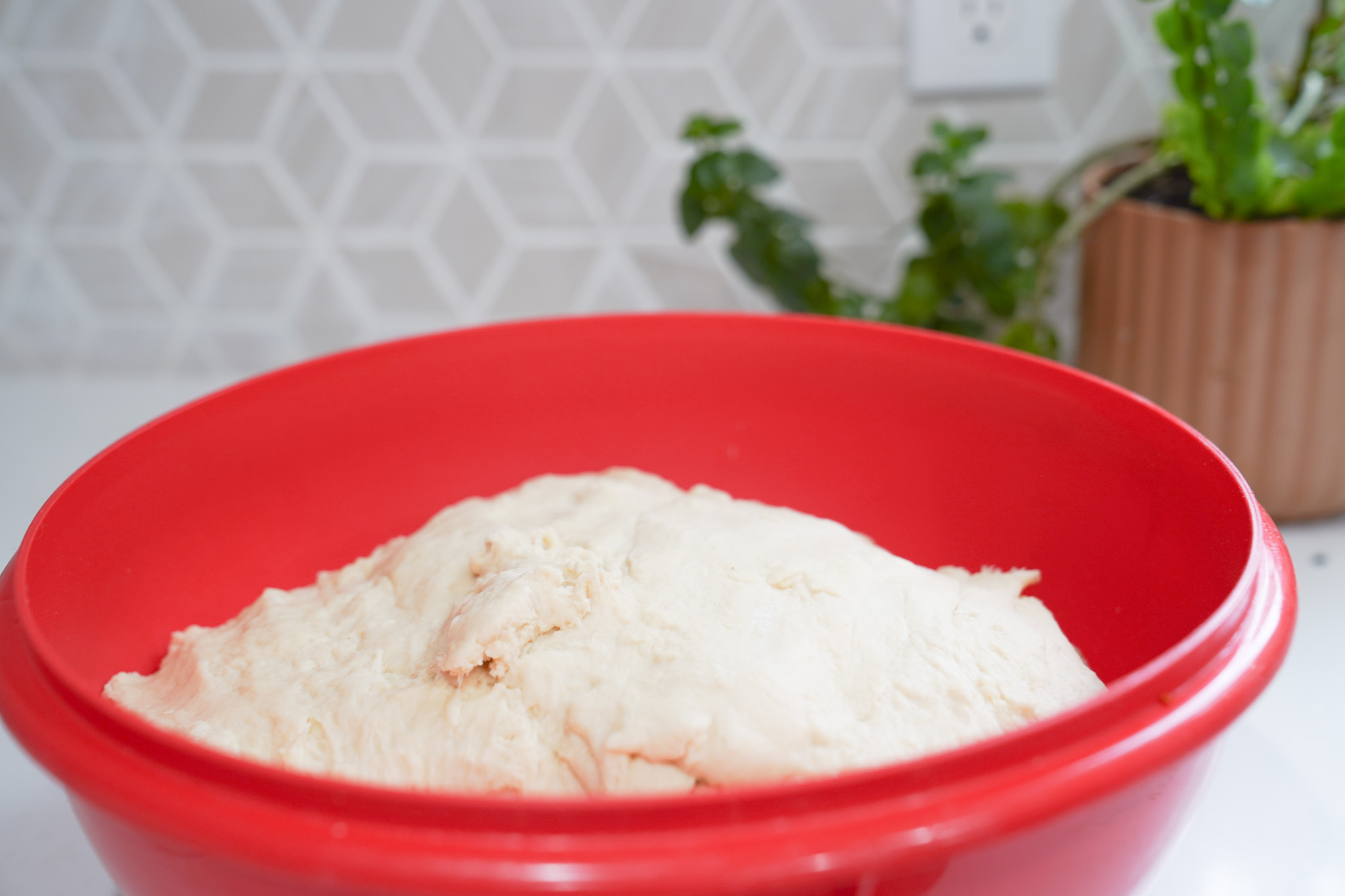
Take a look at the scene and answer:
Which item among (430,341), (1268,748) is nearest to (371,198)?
(430,341)

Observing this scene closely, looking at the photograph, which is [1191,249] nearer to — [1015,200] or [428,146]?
[1015,200]

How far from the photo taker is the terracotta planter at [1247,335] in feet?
2.50

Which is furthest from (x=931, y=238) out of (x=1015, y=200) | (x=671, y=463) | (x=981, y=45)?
(x=671, y=463)

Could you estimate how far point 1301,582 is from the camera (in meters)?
0.79

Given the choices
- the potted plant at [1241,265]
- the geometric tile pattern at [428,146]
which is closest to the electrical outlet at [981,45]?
the geometric tile pattern at [428,146]

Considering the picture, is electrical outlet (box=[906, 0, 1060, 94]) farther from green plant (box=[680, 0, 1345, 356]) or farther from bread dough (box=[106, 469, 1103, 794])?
bread dough (box=[106, 469, 1103, 794])

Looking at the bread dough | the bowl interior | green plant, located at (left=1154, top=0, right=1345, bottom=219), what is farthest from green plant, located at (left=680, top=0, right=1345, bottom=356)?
the bread dough

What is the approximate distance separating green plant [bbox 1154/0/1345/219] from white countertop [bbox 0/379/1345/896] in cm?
31

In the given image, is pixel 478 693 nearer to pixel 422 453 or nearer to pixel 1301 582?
pixel 422 453

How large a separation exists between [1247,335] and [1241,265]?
0.06 meters

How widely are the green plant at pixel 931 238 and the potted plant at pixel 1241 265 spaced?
0.07 m

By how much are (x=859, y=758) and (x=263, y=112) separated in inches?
38.3

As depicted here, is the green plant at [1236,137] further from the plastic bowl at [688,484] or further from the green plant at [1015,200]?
the plastic bowl at [688,484]

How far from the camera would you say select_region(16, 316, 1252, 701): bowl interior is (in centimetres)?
50
